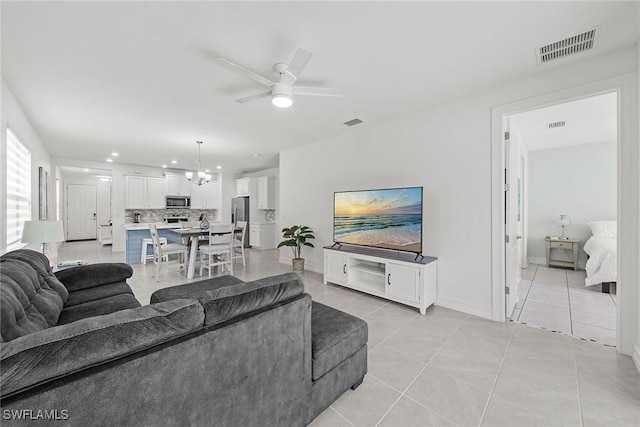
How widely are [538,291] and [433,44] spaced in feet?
12.3

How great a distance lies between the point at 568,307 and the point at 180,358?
4.16 m

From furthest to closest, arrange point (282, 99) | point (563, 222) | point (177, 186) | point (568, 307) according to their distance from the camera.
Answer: point (177, 186)
point (563, 222)
point (568, 307)
point (282, 99)

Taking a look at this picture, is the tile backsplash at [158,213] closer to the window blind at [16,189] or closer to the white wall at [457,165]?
the window blind at [16,189]

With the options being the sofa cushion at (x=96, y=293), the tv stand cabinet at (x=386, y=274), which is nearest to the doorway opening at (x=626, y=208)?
the tv stand cabinet at (x=386, y=274)

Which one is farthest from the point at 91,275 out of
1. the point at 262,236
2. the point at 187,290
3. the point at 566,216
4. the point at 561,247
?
the point at 566,216

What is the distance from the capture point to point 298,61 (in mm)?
1909

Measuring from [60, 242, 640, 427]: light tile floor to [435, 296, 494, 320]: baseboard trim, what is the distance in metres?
0.10

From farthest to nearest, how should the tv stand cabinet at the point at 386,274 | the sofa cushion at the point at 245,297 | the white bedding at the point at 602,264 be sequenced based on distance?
the white bedding at the point at 602,264 → the tv stand cabinet at the point at 386,274 → the sofa cushion at the point at 245,297

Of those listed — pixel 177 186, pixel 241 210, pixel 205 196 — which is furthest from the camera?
pixel 205 196

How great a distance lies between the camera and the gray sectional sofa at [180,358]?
0.77 meters

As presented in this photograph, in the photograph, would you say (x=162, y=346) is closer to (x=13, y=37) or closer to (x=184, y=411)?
(x=184, y=411)

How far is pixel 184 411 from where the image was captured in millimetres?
992

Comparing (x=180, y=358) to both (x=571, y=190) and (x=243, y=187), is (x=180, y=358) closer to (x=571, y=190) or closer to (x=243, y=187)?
(x=571, y=190)

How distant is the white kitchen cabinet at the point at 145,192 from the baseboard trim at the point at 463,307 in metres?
7.81
